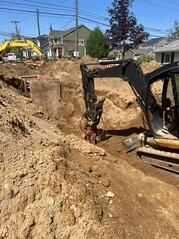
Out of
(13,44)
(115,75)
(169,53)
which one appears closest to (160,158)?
(115,75)

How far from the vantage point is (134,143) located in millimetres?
6484

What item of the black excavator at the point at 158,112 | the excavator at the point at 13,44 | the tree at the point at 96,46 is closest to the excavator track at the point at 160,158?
the black excavator at the point at 158,112

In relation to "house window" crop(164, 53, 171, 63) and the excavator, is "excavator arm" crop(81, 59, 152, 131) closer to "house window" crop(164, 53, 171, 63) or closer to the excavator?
the excavator

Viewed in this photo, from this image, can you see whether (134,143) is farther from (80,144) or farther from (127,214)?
(127,214)

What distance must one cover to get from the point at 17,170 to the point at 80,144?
7.74 ft

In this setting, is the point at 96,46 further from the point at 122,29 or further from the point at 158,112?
the point at 158,112

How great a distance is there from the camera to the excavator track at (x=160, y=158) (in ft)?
18.3

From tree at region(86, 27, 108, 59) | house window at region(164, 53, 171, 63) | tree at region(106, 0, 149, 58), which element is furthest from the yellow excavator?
tree at region(86, 27, 108, 59)

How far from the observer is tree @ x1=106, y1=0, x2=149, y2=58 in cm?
2548

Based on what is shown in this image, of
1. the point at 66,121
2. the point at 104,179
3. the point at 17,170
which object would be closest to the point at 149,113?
the point at 104,179

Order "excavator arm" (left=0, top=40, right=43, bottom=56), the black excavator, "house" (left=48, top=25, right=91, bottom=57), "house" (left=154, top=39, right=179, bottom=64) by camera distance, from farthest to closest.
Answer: "house" (left=48, top=25, right=91, bottom=57) < "house" (left=154, top=39, right=179, bottom=64) < "excavator arm" (left=0, top=40, right=43, bottom=56) < the black excavator

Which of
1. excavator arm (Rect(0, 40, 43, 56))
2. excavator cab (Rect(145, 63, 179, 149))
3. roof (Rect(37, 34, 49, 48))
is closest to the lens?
excavator cab (Rect(145, 63, 179, 149))

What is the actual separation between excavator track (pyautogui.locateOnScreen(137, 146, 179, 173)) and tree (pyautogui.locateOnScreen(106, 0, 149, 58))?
20912mm

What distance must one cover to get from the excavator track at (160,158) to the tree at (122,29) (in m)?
20.9
